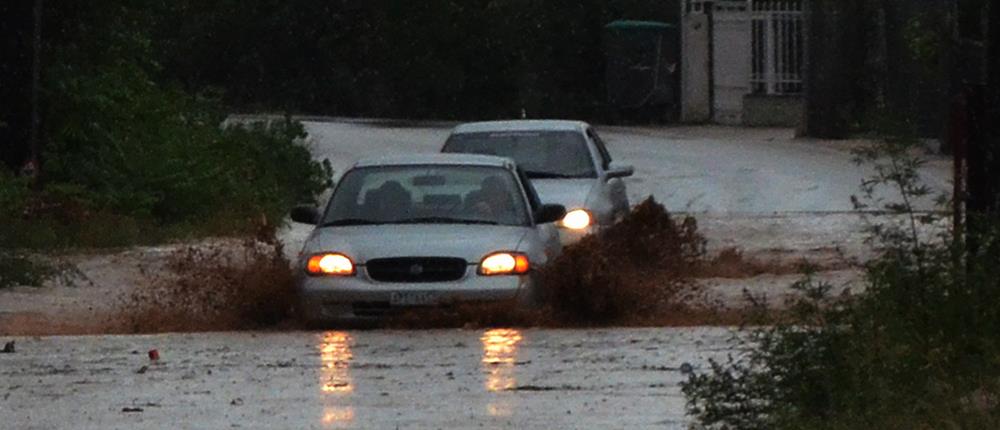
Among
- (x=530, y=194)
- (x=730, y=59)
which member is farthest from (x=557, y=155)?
(x=730, y=59)

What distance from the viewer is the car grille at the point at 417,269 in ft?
50.8

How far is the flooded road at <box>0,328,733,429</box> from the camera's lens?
10953 millimetres

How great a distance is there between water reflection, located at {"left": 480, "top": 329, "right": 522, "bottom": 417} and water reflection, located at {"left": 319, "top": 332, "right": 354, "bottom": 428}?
2.27 feet

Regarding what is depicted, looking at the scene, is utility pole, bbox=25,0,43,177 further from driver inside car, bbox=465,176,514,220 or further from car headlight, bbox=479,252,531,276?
car headlight, bbox=479,252,531,276

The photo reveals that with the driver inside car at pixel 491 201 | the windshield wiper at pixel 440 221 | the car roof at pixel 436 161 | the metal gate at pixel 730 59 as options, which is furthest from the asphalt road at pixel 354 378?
the metal gate at pixel 730 59

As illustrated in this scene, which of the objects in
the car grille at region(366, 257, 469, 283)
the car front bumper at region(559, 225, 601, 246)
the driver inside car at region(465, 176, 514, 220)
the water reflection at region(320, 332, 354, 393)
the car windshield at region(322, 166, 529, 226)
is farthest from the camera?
the car front bumper at region(559, 225, 601, 246)

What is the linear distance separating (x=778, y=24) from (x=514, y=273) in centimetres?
3164

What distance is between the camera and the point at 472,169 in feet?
56.7

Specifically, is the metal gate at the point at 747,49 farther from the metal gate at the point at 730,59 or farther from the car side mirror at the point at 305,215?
the car side mirror at the point at 305,215

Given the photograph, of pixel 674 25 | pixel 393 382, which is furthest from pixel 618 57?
pixel 393 382

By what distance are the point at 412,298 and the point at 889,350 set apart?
6394mm

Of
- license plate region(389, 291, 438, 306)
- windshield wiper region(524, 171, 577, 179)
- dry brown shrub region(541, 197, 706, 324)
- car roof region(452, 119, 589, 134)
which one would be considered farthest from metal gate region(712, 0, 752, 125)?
license plate region(389, 291, 438, 306)

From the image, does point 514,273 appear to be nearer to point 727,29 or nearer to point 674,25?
point 727,29

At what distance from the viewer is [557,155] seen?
20906 millimetres
